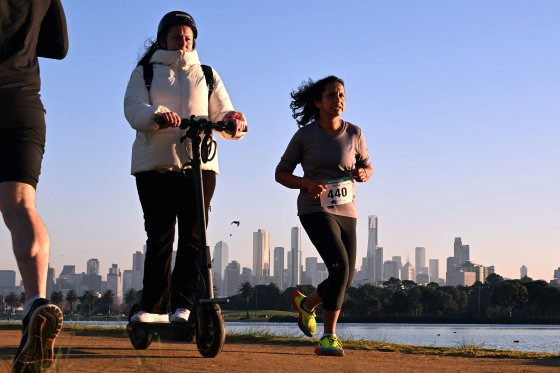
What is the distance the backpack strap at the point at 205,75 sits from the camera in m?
6.55

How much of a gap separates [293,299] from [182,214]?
2.07m

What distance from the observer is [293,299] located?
808cm

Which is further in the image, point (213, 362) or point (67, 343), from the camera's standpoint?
point (67, 343)

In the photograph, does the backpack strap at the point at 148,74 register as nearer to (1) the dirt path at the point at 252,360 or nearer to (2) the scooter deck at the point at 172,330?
(2) the scooter deck at the point at 172,330

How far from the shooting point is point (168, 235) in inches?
255

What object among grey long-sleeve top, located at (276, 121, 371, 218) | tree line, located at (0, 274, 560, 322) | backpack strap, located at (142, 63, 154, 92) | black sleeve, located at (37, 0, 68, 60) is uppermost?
backpack strap, located at (142, 63, 154, 92)

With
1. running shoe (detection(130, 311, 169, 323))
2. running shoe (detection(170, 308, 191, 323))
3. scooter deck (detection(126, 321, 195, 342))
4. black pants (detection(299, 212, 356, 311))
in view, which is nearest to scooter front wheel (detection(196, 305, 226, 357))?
scooter deck (detection(126, 321, 195, 342))

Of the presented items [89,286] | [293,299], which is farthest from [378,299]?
[293,299]

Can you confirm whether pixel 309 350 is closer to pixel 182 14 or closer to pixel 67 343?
pixel 67 343

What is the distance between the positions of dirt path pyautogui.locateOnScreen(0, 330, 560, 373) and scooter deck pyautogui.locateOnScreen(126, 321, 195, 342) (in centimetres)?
10

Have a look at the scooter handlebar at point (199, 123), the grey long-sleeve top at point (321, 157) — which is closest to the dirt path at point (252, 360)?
the grey long-sleeve top at point (321, 157)

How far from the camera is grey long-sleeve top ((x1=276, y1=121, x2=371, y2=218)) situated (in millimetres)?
7145

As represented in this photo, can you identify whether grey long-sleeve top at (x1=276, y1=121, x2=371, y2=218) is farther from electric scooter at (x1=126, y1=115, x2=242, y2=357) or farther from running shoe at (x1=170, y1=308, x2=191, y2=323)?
running shoe at (x1=170, y1=308, x2=191, y2=323)

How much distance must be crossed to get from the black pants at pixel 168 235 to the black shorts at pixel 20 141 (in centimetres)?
213
